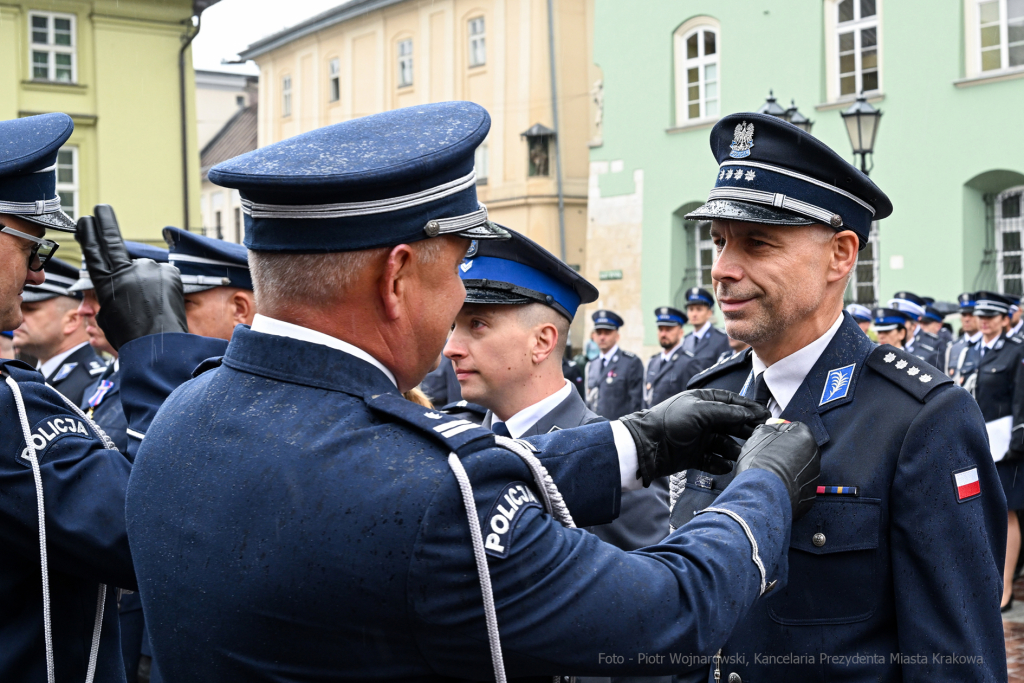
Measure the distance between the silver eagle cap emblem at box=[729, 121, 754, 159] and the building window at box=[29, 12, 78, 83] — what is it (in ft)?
75.7

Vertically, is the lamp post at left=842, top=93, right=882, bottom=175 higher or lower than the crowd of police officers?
higher

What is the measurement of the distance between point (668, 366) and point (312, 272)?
10740 mm

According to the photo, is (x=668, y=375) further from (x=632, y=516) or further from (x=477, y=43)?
(x=477, y=43)

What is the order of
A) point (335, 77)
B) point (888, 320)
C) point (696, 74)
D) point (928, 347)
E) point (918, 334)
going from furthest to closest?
point (335, 77) < point (696, 74) < point (918, 334) < point (928, 347) < point (888, 320)

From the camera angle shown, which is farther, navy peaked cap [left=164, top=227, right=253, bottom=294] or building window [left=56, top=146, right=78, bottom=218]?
building window [left=56, top=146, right=78, bottom=218]

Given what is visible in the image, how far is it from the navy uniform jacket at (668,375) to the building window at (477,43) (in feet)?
49.5

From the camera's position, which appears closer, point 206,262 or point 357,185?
point 357,185

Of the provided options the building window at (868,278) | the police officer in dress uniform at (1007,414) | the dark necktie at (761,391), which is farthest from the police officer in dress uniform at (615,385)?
the dark necktie at (761,391)

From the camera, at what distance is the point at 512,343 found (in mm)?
3100

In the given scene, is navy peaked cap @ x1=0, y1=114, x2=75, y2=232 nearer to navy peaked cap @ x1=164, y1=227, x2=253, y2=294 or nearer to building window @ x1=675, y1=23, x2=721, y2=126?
navy peaked cap @ x1=164, y1=227, x2=253, y2=294

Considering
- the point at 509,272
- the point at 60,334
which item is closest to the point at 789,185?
the point at 509,272

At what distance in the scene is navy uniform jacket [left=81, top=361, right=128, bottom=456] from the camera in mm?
3757

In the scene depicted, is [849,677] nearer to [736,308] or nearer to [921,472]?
[921,472]

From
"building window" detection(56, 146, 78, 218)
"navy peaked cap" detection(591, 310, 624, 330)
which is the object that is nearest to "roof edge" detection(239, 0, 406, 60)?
"building window" detection(56, 146, 78, 218)
